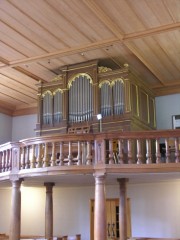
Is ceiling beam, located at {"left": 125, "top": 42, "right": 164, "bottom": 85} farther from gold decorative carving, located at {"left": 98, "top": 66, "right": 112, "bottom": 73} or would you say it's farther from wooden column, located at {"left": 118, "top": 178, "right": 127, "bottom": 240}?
wooden column, located at {"left": 118, "top": 178, "right": 127, "bottom": 240}

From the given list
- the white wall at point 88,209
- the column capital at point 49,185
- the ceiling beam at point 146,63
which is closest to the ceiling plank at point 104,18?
the ceiling beam at point 146,63

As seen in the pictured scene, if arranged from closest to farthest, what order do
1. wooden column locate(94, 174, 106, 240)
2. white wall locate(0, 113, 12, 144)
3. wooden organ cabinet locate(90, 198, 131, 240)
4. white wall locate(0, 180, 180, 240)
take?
wooden column locate(94, 174, 106, 240)
white wall locate(0, 180, 180, 240)
wooden organ cabinet locate(90, 198, 131, 240)
white wall locate(0, 113, 12, 144)

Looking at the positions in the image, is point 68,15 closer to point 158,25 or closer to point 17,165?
point 158,25

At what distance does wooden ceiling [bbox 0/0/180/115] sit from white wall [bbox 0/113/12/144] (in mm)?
2213

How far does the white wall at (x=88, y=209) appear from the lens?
36.5ft

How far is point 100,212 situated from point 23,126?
24.3ft

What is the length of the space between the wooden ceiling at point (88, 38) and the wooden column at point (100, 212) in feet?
Result: 10.8

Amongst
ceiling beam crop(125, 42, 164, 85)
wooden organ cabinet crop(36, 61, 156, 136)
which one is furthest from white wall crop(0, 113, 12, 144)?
ceiling beam crop(125, 42, 164, 85)

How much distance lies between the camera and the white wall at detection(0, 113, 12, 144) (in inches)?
536

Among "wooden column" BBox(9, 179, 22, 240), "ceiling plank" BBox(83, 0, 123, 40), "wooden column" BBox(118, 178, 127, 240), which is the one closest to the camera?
"ceiling plank" BBox(83, 0, 123, 40)

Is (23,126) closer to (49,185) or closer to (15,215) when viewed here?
(49,185)

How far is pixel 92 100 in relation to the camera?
10.2m

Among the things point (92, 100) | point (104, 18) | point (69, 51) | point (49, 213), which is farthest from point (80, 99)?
point (49, 213)

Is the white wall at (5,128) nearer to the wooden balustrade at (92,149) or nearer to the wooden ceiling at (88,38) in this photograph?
the wooden ceiling at (88,38)
